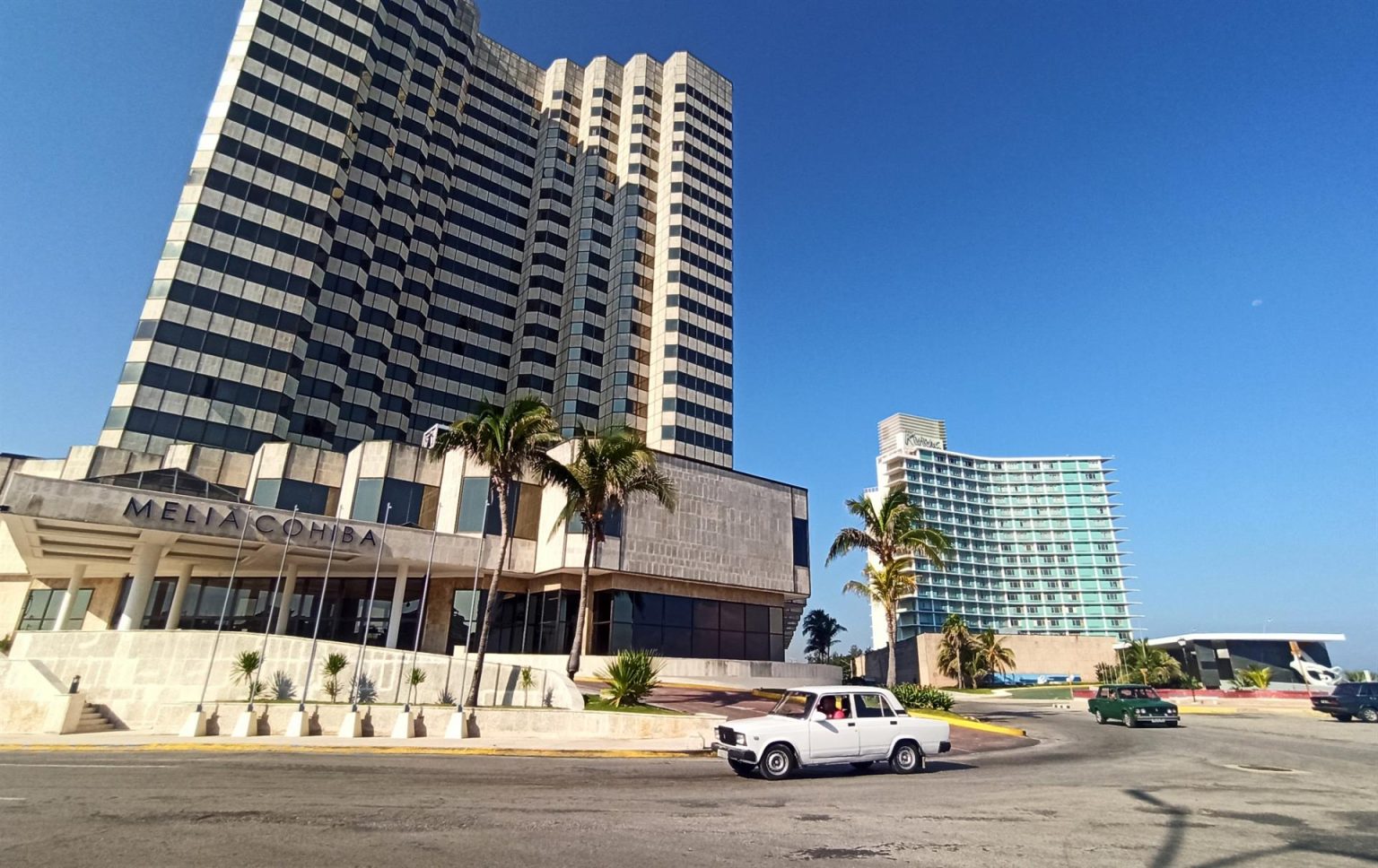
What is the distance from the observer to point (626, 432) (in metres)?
30.5

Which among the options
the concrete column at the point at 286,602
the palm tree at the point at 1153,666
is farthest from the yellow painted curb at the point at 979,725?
the palm tree at the point at 1153,666

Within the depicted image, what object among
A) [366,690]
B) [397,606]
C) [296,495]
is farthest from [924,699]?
[296,495]

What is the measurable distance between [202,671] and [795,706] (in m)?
24.9

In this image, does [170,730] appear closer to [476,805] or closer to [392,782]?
[392,782]

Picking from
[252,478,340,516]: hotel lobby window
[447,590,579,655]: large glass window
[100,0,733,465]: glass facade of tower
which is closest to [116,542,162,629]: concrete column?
[252,478,340,516]: hotel lobby window

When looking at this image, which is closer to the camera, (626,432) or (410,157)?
(626,432)

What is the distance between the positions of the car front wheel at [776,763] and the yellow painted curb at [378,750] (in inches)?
192

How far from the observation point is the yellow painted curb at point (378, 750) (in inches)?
659

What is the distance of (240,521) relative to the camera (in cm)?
3069

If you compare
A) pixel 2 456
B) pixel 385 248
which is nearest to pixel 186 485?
pixel 2 456

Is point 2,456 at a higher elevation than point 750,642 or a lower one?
higher

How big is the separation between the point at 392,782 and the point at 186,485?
28320mm

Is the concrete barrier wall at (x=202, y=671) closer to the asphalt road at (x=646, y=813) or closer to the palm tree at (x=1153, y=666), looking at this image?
the asphalt road at (x=646, y=813)

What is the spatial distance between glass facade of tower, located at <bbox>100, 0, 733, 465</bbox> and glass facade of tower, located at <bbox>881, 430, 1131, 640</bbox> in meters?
98.5
